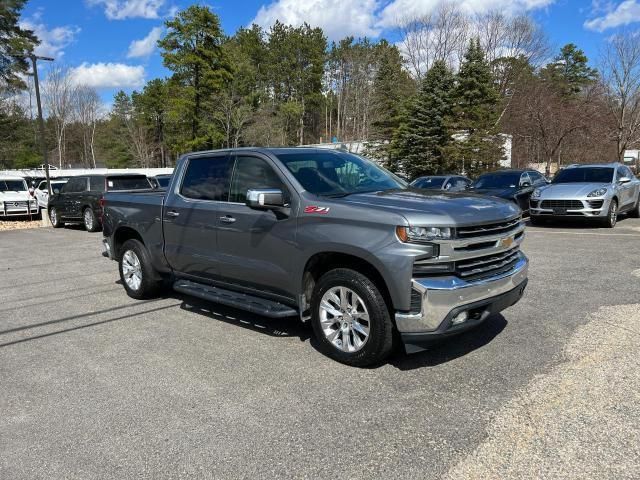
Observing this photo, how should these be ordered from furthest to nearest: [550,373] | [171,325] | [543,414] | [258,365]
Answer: [171,325] < [258,365] < [550,373] < [543,414]

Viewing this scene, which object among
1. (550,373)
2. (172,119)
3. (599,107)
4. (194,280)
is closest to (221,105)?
(172,119)

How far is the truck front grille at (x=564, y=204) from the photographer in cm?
1219

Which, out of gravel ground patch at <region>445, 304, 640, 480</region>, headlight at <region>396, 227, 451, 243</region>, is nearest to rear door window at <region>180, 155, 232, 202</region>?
headlight at <region>396, 227, 451, 243</region>

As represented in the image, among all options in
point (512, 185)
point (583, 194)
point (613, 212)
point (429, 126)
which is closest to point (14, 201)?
point (512, 185)

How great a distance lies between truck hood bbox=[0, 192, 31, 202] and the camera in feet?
65.1

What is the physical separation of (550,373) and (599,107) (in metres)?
37.9

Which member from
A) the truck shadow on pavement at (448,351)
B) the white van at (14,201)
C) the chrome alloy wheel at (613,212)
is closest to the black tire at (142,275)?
the truck shadow on pavement at (448,351)

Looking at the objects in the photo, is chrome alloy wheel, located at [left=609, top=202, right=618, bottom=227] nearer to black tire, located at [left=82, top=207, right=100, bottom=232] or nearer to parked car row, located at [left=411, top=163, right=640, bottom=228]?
parked car row, located at [left=411, top=163, right=640, bottom=228]

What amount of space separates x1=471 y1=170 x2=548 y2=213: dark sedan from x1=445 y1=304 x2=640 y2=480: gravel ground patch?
34.7ft

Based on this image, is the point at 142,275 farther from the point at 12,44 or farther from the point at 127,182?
the point at 12,44

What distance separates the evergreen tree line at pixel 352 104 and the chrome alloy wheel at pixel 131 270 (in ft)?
95.6

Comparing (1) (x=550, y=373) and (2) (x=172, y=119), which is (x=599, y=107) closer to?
(2) (x=172, y=119)

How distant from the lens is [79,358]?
467cm

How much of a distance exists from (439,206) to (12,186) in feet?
73.2
